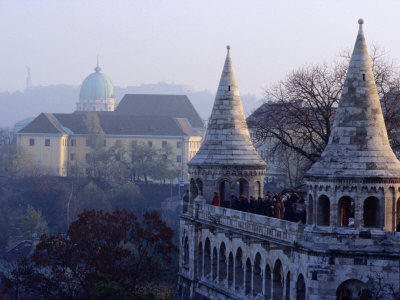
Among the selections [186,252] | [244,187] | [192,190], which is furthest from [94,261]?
[244,187]

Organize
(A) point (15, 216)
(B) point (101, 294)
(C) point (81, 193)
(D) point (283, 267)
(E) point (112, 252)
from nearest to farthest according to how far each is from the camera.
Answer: (D) point (283, 267)
(B) point (101, 294)
(E) point (112, 252)
(A) point (15, 216)
(C) point (81, 193)

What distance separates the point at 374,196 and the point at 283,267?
3.95m

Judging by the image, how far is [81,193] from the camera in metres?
122

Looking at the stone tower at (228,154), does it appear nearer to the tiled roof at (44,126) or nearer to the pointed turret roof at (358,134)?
the pointed turret roof at (358,134)

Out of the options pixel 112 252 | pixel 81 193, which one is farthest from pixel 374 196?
pixel 81 193

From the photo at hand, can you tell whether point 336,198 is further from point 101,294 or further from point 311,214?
point 101,294

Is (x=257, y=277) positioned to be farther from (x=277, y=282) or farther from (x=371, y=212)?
(x=371, y=212)

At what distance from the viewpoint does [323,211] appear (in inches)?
1211

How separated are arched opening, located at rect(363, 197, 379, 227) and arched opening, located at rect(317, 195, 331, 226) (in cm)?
97

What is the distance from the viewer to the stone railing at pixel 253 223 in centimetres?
3186

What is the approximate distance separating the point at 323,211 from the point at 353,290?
211 centimetres

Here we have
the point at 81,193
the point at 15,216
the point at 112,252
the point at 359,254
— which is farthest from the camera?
the point at 81,193

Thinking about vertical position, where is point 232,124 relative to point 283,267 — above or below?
above

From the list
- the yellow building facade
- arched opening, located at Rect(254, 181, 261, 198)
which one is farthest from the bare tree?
the yellow building facade
